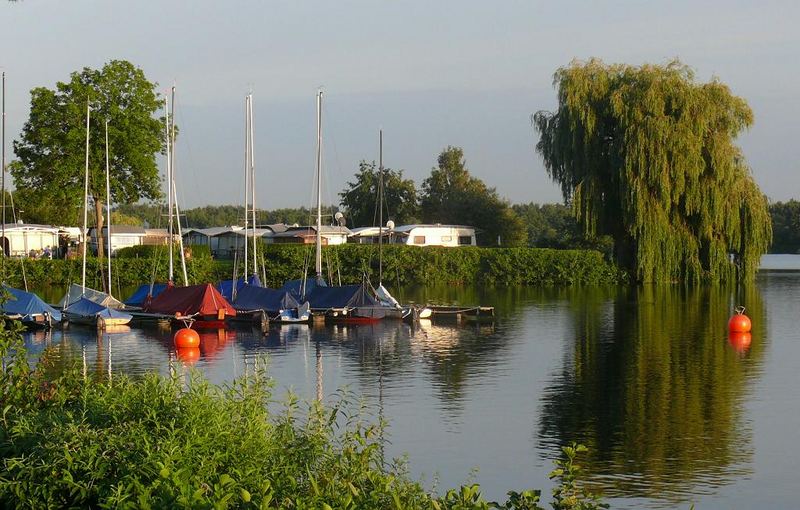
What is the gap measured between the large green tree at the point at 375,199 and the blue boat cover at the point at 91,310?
196 ft

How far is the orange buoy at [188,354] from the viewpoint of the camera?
29361 millimetres

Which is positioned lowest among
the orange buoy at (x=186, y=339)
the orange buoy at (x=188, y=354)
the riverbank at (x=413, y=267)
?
the orange buoy at (x=188, y=354)

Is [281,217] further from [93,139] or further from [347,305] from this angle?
[347,305]

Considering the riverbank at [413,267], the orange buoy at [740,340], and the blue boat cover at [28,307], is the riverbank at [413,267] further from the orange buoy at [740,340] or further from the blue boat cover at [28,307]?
the orange buoy at [740,340]

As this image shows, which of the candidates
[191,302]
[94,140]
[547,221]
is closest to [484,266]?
[94,140]

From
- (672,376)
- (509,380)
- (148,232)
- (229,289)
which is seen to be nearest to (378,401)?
(509,380)

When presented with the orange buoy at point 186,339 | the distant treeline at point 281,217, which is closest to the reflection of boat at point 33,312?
the orange buoy at point 186,339

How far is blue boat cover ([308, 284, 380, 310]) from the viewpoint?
40.5 m

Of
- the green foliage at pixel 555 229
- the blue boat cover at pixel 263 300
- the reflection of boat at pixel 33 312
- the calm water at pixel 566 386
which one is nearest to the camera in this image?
the calm water at pixel 566 386

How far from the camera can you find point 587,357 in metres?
30.3

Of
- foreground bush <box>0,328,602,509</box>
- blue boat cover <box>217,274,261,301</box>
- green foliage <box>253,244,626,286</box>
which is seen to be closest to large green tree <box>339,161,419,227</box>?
green foliage <box>253,244,626,286</box>

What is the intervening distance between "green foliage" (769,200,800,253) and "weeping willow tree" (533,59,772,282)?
181ft

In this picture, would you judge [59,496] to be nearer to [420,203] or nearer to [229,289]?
[229,289]

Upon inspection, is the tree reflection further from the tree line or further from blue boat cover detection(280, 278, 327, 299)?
the tree line
